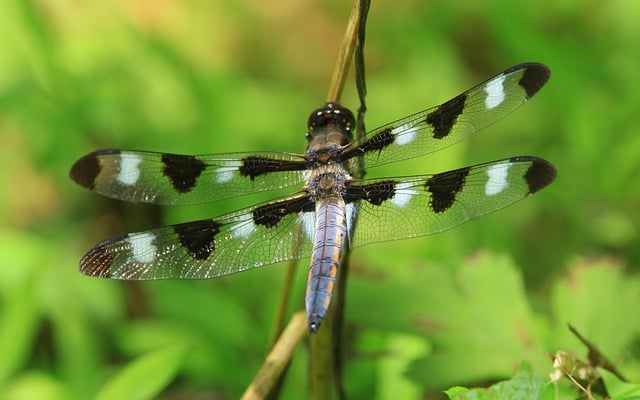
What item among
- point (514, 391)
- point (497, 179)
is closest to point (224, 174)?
point (497, 179)

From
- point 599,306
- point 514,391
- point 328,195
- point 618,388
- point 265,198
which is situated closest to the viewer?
point 514,391

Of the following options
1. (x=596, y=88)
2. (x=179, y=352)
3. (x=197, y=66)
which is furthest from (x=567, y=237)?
(x=197, y=66)

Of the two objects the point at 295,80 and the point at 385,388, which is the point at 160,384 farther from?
the point at 295,80

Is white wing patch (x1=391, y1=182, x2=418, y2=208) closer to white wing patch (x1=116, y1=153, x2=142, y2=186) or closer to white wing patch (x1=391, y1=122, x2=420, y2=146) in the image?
white wing patch (x1=391, y1=122, x2=420, y2=146)

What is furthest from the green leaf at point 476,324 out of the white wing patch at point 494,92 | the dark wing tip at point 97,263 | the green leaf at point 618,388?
the dark wing tip at point 97,263

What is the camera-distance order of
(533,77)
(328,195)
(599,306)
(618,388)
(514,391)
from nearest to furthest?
(514,391), (618,388), (533,77), (328,195), (599,306)

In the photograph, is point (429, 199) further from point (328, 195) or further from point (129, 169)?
point (129, 169)

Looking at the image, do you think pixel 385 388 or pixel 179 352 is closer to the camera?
pixel 179 352
